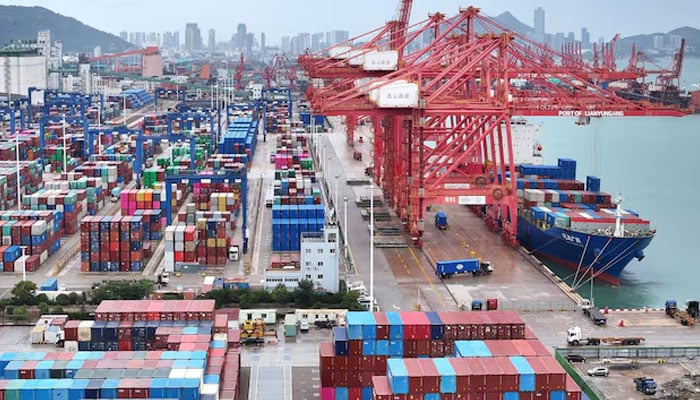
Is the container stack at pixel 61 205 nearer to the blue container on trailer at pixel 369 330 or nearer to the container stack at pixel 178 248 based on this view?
the container stack at pixel 178 248

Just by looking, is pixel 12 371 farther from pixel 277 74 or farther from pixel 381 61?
pixel 277 74

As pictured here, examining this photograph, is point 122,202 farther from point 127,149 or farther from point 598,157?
point 598,157

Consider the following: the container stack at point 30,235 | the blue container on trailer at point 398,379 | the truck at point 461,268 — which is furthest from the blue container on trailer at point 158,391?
the truck at point 461,268

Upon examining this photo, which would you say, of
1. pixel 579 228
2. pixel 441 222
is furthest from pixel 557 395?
pixel 441 222

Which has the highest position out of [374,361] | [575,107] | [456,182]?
[575,107]

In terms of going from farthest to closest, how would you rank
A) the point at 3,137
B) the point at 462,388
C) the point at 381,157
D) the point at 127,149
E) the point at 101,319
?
the point at 3,137
the point at 127,149
the point at 381,157
the point at 101,319
the point at 462,388

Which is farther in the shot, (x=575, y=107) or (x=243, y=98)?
(x=243, y=98)

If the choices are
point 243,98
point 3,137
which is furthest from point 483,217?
point 243,98
